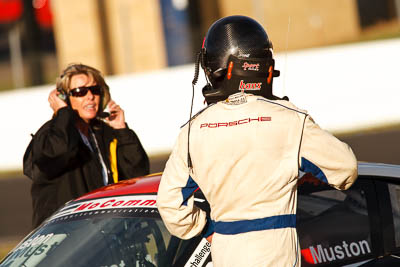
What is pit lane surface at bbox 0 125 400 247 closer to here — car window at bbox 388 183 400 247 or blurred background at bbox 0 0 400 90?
blurred background at bbox 0 0 400 90

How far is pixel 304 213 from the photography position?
387 cm

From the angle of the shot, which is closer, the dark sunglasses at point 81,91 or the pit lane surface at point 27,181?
the dark sunglasses at point 81,91

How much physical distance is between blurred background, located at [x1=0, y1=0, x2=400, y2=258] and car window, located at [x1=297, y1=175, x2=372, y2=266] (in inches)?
386

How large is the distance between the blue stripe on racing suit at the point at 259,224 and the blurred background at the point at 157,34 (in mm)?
10736

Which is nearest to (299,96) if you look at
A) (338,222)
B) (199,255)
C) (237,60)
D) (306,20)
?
(306,20)

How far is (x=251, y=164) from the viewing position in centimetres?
295

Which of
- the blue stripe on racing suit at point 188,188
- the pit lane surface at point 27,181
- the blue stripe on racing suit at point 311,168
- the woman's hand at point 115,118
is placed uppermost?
the blue stripe on racing suit at point 311,168

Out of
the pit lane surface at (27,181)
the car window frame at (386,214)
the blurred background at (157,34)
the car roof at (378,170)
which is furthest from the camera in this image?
the blurred background at (157,34)

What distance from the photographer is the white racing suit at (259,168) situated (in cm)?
292

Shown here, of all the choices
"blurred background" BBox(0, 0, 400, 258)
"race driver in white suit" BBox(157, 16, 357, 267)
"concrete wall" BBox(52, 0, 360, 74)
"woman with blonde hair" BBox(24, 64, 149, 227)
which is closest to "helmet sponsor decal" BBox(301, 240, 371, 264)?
"race driver in white suit" BBox(157, 16, 357, 267)

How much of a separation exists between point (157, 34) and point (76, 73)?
13921 millimetres

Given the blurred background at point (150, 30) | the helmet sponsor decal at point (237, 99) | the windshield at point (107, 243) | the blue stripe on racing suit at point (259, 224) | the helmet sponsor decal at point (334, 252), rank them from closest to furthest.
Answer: the blue stripe on racing suit at point (259, 224) < the helmet sponsor decal at point (237, 99) < the windshield at point (107, 243) < the helmet sponsor decal at point (334, 252) < the blurred background at point (150, 30)

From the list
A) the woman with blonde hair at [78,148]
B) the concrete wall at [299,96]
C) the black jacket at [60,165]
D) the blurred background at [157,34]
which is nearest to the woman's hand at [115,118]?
the woman with blonde hair at [78,148]

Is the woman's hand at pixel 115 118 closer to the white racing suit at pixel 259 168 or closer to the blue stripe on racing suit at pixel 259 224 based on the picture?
the white racing suit at pixel 259 168
